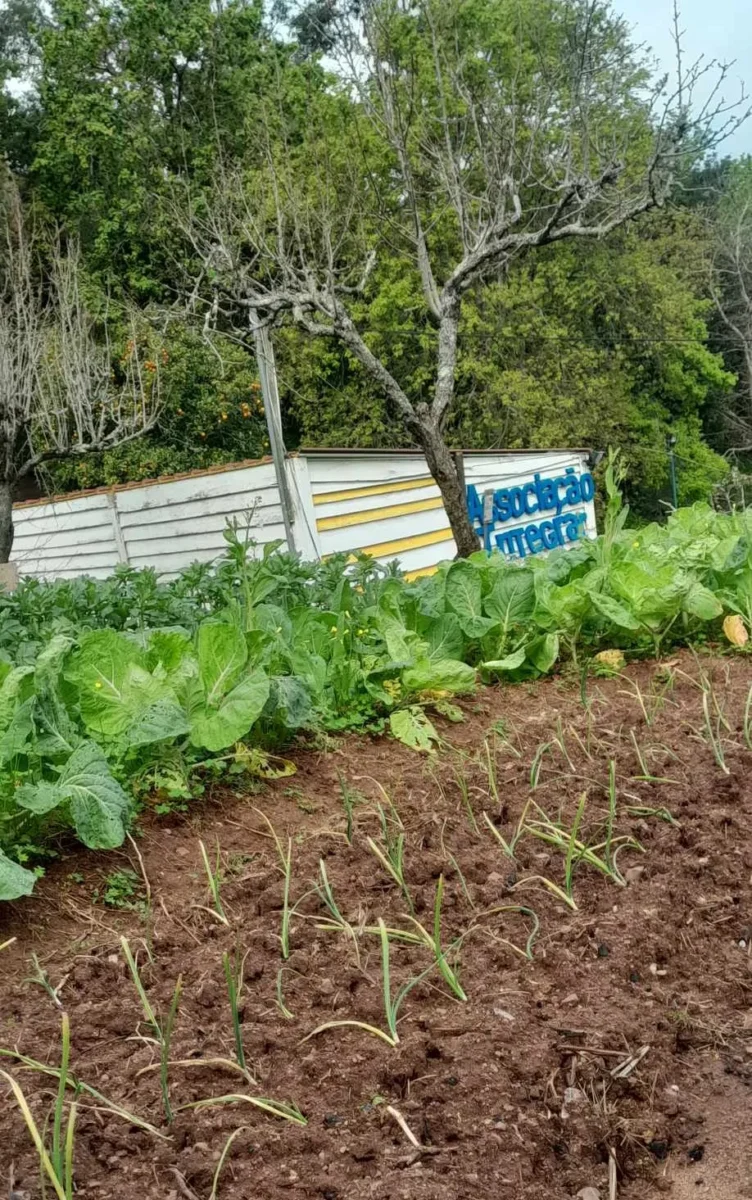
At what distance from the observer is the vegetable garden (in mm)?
1431

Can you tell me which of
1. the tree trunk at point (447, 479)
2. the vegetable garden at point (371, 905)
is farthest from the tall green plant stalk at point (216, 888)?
the tree trunk at point (447, 479)

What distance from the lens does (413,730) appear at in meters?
3.21

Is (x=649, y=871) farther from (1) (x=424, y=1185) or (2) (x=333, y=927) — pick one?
(1) (x=424, y=1185)

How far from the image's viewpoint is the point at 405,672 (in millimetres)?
3457

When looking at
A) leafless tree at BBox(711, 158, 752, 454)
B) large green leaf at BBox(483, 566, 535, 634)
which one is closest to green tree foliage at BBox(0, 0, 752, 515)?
leafless tree at BBox(711, 158, 752, 454)

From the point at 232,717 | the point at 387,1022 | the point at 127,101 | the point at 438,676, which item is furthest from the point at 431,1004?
the point at 127,101

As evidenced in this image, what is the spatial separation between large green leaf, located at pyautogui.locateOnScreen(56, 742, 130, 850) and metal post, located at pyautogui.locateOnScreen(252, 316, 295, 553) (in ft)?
26.2

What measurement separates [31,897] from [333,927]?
0.69m

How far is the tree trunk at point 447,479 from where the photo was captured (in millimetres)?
9156

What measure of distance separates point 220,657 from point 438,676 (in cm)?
96

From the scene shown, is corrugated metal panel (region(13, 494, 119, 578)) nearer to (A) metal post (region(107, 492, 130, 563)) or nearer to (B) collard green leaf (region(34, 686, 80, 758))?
(A) metal post (region(107, 492, 130, 563))

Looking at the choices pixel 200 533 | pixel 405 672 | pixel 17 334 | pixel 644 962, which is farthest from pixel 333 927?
pixel 200 533

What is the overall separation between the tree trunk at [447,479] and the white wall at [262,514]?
1599 mm

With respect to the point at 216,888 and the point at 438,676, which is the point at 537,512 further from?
the point at 216,888
